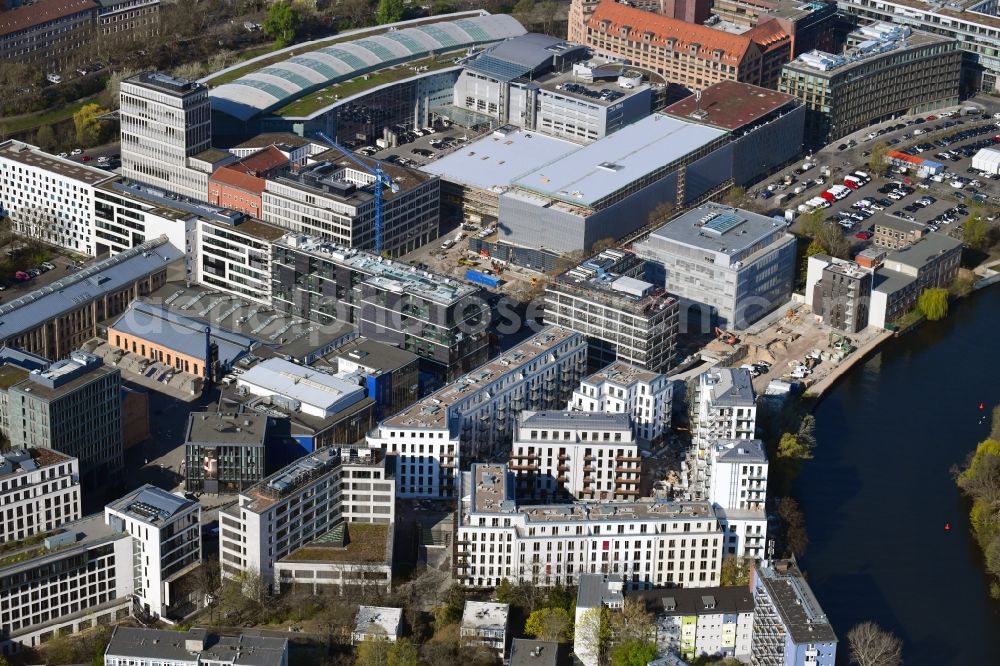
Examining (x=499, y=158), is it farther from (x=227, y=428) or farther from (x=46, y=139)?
(x=227, y=428)

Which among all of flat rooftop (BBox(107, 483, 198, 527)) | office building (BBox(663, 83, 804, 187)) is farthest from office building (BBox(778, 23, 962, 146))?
flat rooftop (BBox(107, 483, 198, 527))

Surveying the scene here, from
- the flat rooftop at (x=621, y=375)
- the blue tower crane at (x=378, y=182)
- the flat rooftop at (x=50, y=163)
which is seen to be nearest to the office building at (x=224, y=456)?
the flat rooftop at (x=621, y=375)

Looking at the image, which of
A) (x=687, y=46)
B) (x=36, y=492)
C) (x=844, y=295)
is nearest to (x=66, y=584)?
(x=36, y=492)

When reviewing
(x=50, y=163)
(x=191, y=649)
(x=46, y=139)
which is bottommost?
(x=191, y=649)

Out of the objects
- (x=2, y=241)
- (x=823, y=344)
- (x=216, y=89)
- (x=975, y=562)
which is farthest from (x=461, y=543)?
(x=216, y=89)

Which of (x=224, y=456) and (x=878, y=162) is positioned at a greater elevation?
(x=878, y=162)

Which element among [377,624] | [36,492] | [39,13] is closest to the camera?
[377,624]
